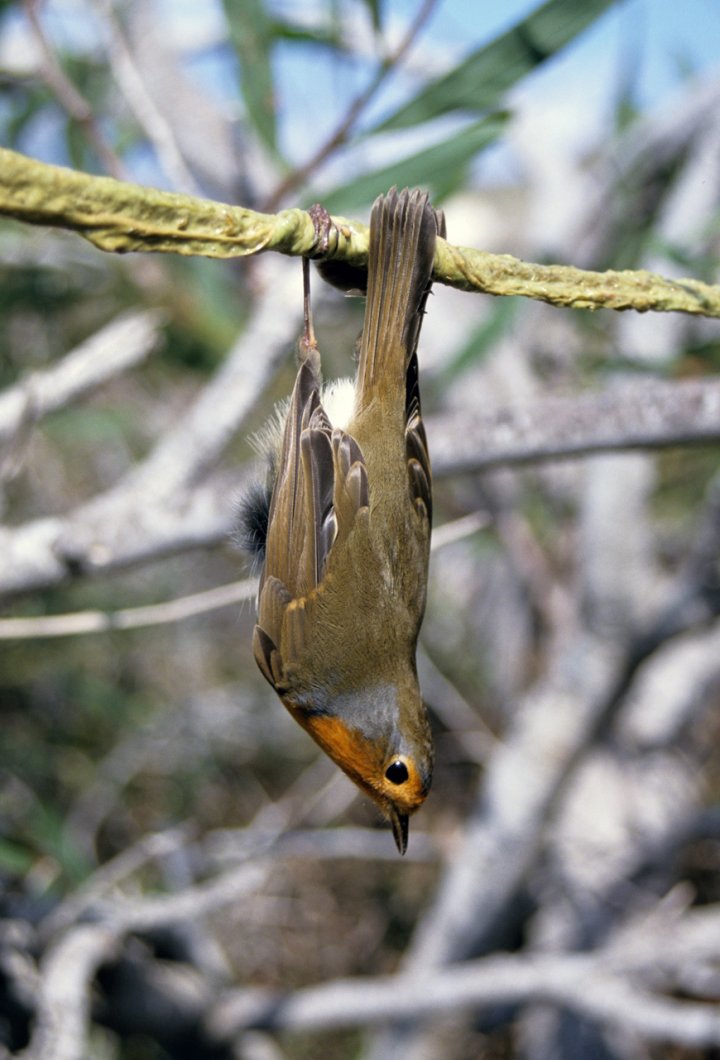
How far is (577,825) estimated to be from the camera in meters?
2.75

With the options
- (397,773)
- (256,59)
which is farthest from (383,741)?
(256,59)

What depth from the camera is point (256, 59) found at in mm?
1649

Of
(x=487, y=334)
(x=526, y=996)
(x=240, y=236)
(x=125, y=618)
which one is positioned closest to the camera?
(x=240, y=236)

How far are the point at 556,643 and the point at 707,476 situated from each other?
666mm

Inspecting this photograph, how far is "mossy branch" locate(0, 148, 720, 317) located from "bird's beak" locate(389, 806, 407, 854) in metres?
0.66

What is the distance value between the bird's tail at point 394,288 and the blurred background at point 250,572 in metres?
0.20

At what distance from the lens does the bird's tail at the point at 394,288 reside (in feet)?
2.60

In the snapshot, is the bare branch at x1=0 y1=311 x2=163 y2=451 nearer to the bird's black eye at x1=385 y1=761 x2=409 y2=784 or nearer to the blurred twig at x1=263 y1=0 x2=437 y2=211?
the blurred twig at x1=263 y1=0 x2=437 y2=211

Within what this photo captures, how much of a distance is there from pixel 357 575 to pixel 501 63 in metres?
0.65

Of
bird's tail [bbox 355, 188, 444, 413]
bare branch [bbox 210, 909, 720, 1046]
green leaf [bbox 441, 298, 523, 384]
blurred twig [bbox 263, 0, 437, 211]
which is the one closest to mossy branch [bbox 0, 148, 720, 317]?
bird's tail [bbox 355, 188, 444, 413]

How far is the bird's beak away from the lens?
1180 millimetres

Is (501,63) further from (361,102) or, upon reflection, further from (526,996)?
(526,996)

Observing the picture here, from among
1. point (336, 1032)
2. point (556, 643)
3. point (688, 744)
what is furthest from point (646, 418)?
point (336, 1032)

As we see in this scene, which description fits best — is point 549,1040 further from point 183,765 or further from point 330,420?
point 330,420
